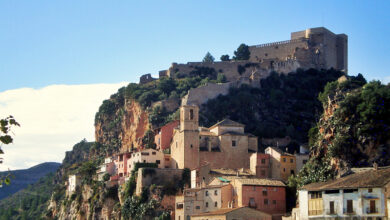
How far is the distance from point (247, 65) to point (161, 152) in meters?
29.2

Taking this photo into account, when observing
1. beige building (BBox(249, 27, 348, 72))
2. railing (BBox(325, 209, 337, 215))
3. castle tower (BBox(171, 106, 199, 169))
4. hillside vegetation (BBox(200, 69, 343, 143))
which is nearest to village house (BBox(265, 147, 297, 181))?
castle tower (BBox(171, 106, 199, 169))

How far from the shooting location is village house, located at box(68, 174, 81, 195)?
80.8m

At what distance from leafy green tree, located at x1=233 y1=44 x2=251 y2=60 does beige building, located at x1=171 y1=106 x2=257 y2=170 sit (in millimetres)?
29774

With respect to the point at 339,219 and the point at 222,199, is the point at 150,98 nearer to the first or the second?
the point at 222,199

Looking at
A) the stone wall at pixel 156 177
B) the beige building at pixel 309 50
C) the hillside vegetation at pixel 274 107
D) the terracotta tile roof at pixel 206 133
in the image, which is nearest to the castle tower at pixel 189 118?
the terracotta tile roof at pixel 206 133

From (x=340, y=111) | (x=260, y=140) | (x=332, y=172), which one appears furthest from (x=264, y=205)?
(x=260, y=140)

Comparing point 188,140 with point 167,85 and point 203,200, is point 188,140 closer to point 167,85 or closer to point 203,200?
point 203,200

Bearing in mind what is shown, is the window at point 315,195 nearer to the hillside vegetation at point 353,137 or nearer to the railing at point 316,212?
the railing at point 316,212

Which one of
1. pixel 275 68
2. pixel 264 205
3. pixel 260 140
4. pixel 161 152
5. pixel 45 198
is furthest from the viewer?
pixel 45 198

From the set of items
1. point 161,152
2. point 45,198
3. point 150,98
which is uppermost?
point 150,98

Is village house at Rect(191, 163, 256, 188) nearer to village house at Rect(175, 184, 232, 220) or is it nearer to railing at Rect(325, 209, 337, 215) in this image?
village house at Rect(175, 184, 232, 220)

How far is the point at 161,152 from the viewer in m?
66.8

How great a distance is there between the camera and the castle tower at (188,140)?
2461 inches

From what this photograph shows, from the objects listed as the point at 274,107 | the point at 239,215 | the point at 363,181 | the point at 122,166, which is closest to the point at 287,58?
the point at 274,107
